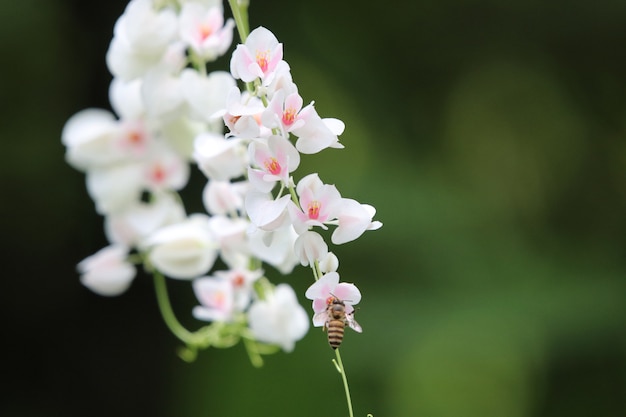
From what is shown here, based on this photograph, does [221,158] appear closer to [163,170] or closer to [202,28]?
[202,28]

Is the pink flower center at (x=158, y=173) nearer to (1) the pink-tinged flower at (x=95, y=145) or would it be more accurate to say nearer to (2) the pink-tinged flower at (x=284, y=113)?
(1) the pink-tinged flower at (x=95, y=145)

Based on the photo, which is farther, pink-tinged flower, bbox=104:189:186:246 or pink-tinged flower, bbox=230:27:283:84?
pink-tinged flower, bbox=104:189:186:246

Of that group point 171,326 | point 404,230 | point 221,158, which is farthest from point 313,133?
point 404,230

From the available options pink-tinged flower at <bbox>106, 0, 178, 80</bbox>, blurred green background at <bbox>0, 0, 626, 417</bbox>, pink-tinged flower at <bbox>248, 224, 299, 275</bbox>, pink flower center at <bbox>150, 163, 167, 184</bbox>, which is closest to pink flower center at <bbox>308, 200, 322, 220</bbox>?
pink-tinged flower at <bbox>248, 224, 299, 275</bbox>

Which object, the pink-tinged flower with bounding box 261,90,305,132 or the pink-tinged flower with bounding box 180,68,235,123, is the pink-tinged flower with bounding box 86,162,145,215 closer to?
the pink-tinged flower with bounding box 180,68,235,123

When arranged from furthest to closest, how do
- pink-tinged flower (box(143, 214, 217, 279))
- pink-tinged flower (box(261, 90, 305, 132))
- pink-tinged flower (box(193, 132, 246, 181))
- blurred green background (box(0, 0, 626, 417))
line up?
blurred green background (box(0, 0, 626, 417))
pink-tinged flower (box(143, 214, 217, 279))
pink-tinged flower (box(193, 132, 246, 181))
pink-tinged flower (box(261, 90, 305, 132))

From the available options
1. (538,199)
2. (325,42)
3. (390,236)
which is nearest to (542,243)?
(538,199)

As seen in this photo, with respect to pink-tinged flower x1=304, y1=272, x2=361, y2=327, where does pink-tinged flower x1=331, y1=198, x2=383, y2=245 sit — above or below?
above

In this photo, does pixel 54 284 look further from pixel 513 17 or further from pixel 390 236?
pixel 513 17
